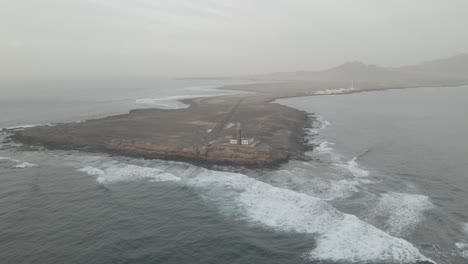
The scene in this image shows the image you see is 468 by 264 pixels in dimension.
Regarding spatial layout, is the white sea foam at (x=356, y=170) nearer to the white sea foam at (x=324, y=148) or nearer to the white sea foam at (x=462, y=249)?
the white sea foam at (x=324, y=148)

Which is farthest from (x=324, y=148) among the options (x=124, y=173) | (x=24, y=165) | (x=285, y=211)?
(x=24, y=165)

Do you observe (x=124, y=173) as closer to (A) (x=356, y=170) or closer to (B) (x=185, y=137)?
(B) (x=185, y=137)

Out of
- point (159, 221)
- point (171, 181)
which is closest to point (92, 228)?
point (159, 221)

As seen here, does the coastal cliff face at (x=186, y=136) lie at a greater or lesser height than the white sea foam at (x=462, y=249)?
greater

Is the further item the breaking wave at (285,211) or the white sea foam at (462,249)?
the breaking wave at (285,211)

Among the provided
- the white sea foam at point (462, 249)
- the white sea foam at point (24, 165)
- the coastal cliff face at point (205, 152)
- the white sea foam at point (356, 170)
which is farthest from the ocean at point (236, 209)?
the coastal cliff face at point (205, 152)

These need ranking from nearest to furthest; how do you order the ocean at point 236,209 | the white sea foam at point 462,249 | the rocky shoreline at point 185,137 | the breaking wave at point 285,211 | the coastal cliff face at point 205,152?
1. the white sea foam at point 462,249
2. the breaking wave at point 285,211
3. the ocean at point 236,209
4. the coastal cliff face at point 205,152
5. the rocky shoreline at point 185,137

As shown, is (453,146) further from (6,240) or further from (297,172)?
(6,240)
